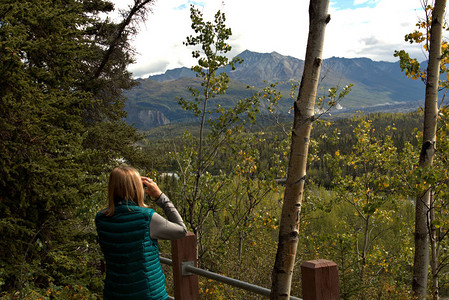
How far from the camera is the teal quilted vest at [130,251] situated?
244cm

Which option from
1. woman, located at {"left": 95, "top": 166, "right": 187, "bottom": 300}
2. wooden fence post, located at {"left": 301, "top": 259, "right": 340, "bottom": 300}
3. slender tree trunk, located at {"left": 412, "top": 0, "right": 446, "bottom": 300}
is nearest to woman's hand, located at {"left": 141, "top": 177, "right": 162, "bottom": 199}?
woman, located at {"left": 95, "top": 166, "right": 187, "bottom": 300}

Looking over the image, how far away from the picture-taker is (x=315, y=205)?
482 inches

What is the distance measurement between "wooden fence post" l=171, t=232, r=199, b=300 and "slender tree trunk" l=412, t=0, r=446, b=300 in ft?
12.1

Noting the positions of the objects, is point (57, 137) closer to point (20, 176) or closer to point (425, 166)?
point (20, 176)

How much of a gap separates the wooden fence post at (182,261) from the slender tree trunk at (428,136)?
3685 millimetres

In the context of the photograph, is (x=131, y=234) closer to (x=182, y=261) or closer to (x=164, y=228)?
(x=164, y=228)

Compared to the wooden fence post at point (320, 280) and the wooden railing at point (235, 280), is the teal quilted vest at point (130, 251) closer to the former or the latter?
the wooden railing at point (235, 280)

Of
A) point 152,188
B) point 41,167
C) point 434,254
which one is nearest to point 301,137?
point 152,188

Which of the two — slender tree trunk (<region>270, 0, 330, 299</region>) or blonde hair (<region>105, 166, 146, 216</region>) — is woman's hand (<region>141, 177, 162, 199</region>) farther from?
slender tree trunk (<region>270, 0, 330, 299</region>)

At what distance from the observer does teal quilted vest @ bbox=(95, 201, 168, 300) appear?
244 centimetres

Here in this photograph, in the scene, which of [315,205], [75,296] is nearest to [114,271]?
[75,296]

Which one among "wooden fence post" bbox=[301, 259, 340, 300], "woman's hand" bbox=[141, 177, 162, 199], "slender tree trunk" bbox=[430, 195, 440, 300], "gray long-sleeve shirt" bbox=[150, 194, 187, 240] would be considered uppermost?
"woman's hand" bbox=[141, 177, 162, 199]

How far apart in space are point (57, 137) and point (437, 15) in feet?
20.4

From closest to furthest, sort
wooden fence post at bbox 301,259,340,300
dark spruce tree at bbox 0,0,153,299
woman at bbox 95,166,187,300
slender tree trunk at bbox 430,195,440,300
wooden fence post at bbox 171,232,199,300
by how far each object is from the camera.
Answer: wooden fence post at bbox 301,259,340,300
woman at bbox 95,166,187,300
wooden fence post at bbox 171,232,199,300
dark spruce tree at bbox 0,0,153,299
slender tree trunk at bbox 430,195,440,300
